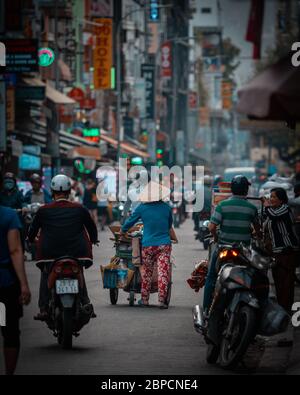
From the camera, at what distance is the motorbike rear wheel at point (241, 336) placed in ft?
38.2

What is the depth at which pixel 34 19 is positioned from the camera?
50531 mm

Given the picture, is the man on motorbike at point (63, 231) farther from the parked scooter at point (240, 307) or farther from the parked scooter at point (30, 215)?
the parked scooter at point (30, 215)

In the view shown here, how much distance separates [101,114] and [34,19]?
24474mm

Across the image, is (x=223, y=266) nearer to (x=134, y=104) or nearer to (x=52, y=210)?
(x=52, y=210)

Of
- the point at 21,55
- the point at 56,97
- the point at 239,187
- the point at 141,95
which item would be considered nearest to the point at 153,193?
the point at 239,187

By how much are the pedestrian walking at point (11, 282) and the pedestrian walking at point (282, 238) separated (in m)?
5.93

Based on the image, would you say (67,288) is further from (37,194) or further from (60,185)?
(37,194)

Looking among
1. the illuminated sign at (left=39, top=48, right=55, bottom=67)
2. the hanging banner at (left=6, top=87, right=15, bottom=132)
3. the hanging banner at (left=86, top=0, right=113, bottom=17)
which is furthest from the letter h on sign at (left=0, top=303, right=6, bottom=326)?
the hanging banner at (left=86, top=0, right=113, bottom=17)

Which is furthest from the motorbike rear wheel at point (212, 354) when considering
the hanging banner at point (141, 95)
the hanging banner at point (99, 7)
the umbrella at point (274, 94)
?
the hanging banner at point (141, 95)

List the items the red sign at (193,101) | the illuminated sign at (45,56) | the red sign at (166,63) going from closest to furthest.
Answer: the illuminated sign at (45,56), the red sign at (166,63), the red sign at (193,101)

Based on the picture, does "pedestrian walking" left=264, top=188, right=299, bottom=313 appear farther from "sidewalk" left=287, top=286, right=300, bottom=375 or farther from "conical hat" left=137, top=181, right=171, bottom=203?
"conical hat" left=137, top=181, right=171, bottom=203

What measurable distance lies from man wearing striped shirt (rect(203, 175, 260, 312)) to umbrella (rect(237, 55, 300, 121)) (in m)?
4.25

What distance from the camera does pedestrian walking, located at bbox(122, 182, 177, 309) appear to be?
59.0 feet

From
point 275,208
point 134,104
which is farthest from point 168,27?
point 275,208
